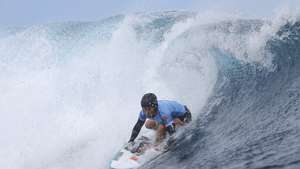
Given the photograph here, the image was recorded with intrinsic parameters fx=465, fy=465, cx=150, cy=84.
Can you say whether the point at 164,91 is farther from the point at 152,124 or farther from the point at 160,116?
the point at 160,116

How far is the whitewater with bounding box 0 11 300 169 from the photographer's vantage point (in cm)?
703

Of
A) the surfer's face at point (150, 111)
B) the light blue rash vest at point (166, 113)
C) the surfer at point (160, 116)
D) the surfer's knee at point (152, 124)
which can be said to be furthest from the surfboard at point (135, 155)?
the surfer's face at point (150, 111)

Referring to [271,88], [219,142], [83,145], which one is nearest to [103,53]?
[83,145]

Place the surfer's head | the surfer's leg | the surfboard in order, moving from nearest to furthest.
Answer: the surfer's head < the surfboard < the surfer's leg

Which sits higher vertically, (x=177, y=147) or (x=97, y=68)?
(x=97, y=68)

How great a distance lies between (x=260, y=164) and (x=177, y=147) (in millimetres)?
2760

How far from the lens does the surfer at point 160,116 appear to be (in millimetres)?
7465

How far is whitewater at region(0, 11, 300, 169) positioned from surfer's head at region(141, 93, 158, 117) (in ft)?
2.46

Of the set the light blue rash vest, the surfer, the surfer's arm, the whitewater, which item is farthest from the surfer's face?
the whitewater

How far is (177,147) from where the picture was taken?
7781 mm

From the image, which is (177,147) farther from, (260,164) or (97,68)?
(97,68)

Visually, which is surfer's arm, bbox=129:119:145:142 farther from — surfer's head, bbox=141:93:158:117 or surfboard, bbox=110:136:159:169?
surfer's head, bbox=141:93:158:117

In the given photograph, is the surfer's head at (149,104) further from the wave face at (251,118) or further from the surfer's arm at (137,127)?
the wave face at (251,118)

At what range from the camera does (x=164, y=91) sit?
41.0ft
